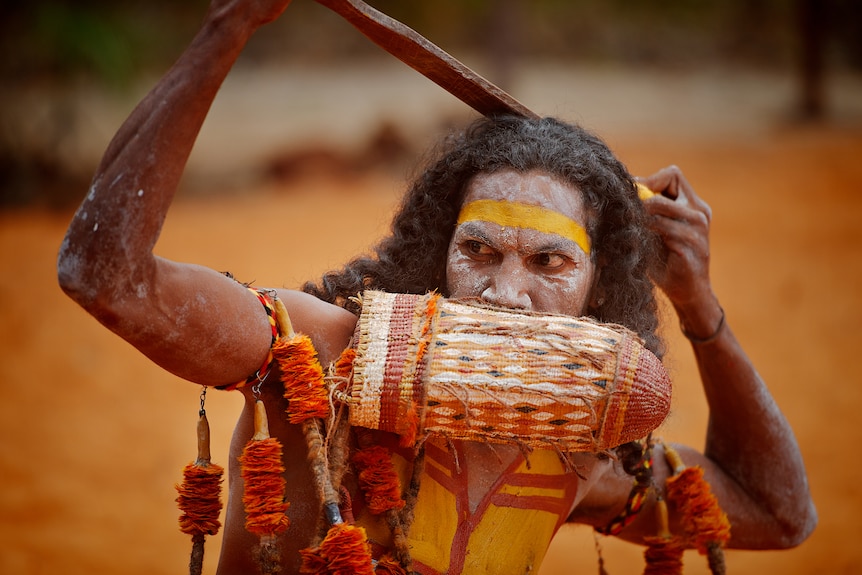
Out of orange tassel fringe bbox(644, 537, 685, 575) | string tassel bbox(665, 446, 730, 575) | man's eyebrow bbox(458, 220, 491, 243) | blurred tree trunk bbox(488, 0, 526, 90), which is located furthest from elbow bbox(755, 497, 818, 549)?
blurred tree trunk bbox(488, 0, 526, 90)

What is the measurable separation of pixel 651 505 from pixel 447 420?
1.44 meters

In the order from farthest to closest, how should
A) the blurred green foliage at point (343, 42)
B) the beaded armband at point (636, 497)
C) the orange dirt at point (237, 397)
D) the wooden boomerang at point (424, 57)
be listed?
the blurred green foliage at point (343, 42)
the orange dirt at point (237, 397)
the beaded armband at point (636, 497)
the wooden boomerang at point (424, 57)

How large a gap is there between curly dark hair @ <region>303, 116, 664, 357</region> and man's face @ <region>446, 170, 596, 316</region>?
0.23 feet

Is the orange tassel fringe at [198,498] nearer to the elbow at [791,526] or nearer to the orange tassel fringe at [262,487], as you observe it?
the orange tassel fringe at [262,487]

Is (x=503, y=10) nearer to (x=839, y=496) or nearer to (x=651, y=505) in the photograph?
(x=839, y=496)

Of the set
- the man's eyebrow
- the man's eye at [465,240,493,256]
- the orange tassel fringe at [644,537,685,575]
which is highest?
the man's eyebrow

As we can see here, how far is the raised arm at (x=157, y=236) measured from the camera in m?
1.91

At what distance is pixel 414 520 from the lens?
2.58 m

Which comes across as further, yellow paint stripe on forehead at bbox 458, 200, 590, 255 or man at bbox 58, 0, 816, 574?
yellow paint stripe on forehead at bbox 458, 200, 590, 255

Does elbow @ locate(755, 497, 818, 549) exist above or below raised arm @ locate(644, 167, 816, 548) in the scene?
below

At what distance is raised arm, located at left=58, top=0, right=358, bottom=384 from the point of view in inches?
75.1

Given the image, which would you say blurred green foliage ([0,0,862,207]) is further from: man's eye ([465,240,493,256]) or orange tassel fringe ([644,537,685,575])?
orange tassel fringe ([644,537,685,575])

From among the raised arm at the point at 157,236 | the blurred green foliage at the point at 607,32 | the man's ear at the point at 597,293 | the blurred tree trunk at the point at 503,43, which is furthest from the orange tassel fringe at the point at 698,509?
the blurred green foliage at the point at 607,32

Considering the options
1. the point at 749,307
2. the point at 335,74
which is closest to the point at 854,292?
the point at 749,307
